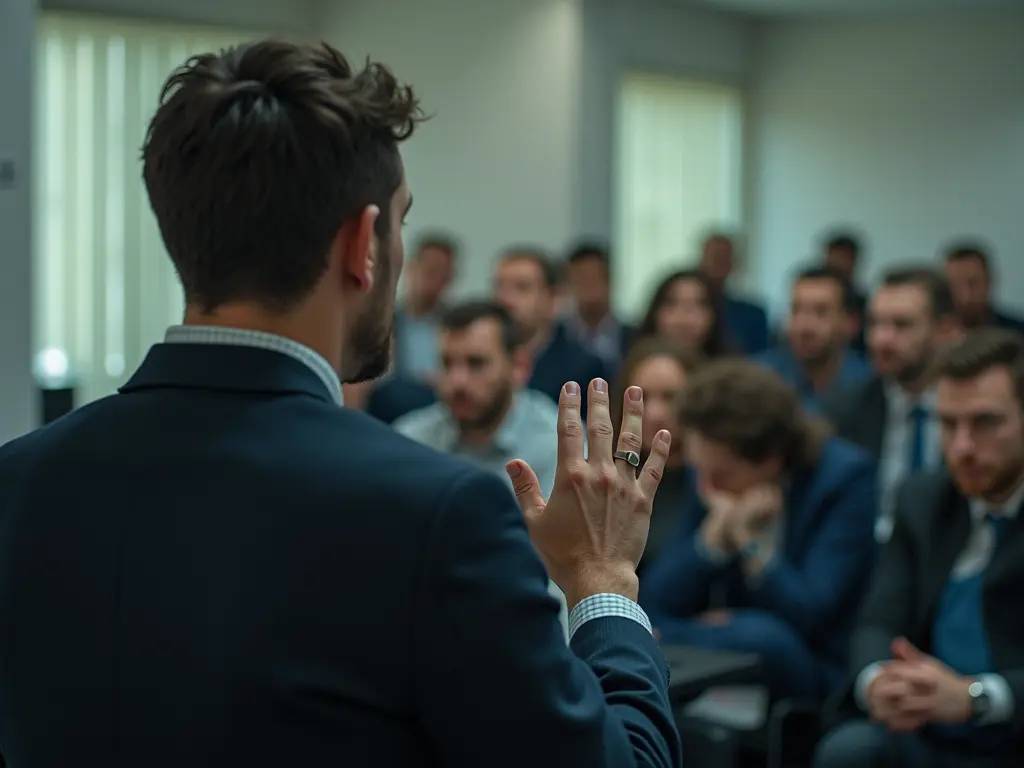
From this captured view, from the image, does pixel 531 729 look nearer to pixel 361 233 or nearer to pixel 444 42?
pixel 361 233

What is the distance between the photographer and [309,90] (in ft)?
3.46

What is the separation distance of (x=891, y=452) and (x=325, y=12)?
528 cm

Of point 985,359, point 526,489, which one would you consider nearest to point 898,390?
point 985,359

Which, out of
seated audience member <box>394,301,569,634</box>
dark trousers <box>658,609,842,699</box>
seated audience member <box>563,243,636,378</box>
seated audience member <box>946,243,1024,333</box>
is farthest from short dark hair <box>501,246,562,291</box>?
dark trousers <box>658,609,842,699</box>

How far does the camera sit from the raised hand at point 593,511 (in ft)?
4.01

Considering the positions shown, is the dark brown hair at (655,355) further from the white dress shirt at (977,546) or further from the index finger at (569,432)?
the index finger at (569,432)

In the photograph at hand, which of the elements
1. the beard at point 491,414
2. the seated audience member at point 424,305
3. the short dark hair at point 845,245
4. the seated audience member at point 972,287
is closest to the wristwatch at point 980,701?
the beard at point 491,414

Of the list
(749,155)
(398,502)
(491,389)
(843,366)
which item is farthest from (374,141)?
(749,155)

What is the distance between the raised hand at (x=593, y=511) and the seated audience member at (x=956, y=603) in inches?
72.6

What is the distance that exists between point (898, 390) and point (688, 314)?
1.03m

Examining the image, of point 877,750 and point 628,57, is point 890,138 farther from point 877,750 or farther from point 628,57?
point 877,750

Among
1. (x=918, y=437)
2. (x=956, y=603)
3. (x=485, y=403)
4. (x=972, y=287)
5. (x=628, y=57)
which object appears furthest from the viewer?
(x=628, y=57)

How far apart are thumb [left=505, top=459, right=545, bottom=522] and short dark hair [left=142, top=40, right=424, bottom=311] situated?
0.28 m

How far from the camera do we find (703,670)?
8.59 ft
